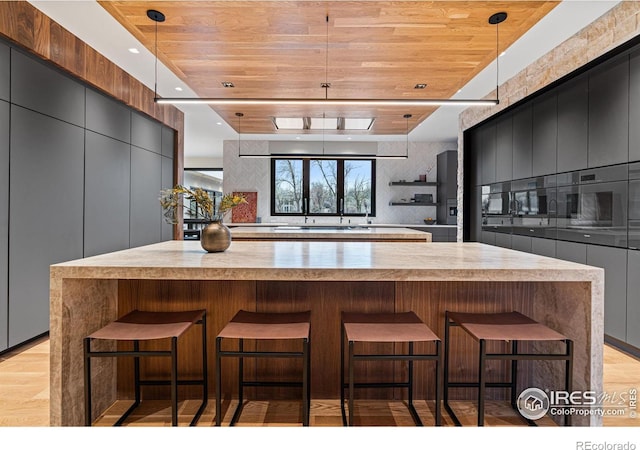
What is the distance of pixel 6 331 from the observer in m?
2.92

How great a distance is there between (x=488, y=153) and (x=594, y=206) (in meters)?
2.21

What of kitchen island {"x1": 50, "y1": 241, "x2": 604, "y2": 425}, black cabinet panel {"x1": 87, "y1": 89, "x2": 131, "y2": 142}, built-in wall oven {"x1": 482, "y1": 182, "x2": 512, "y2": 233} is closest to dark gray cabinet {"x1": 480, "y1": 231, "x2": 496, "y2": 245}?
built-in wall oven {"x1": 482, "y1": 182, "x2": 512, "y2": 233}

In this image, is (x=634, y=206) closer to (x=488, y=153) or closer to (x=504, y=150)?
(x=504, y=150)

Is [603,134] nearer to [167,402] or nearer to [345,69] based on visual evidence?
[345,69]

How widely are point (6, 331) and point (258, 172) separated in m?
5.64

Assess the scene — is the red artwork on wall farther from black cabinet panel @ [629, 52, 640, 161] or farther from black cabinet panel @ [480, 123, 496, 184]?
black cabinet panel @ [629, 52, 640, 161]

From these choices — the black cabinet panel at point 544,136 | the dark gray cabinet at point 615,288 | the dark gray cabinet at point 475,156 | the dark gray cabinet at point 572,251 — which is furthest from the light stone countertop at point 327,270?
the dark gray cabinet at point 475,156

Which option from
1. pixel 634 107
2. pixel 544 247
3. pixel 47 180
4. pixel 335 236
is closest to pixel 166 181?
pixel 47 180

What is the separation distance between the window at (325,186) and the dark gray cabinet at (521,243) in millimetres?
3745

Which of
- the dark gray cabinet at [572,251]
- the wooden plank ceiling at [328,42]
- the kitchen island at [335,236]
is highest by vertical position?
the wooden plank ceiling at [328,42]

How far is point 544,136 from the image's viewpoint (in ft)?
13.3

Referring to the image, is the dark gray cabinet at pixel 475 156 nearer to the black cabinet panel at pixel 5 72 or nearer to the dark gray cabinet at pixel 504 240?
the dark gray cabinet at pixel 504 240

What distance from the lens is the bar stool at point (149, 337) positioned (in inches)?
68.1
